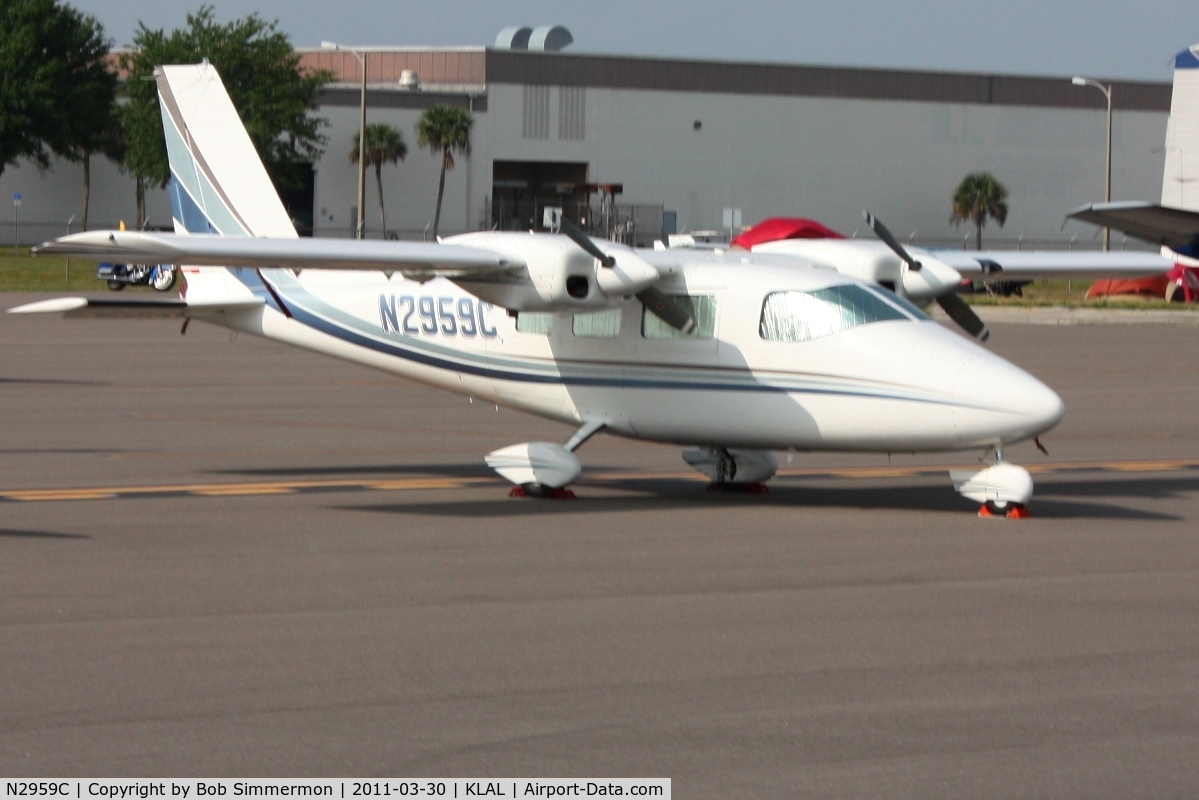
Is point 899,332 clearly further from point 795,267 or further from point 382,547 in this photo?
point 382,547

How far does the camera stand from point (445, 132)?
8394 cm

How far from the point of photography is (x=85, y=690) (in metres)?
7.60

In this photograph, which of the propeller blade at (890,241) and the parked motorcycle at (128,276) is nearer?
the propeller blade at (890,241)

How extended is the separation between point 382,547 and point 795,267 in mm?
4819

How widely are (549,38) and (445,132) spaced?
1588cm

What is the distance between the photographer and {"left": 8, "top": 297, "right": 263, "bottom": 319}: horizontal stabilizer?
14508 mm

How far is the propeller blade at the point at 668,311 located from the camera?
14094mm

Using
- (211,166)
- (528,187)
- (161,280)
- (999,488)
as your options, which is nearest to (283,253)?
(211,166)

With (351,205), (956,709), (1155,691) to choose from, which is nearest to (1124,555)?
(1155,691)

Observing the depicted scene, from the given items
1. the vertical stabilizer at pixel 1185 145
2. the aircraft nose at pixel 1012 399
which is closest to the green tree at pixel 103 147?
the vertical stabilizer at pixel 1185 145

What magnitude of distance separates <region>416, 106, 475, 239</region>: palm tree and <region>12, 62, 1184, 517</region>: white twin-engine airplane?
6768cm

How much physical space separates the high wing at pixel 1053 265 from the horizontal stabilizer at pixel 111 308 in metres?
7.48
